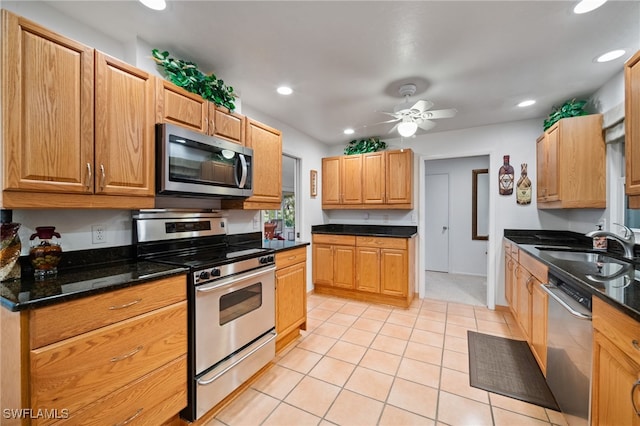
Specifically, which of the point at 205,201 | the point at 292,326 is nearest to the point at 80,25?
the point at 205,201

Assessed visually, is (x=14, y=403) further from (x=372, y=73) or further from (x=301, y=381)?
(x=372, y=73)

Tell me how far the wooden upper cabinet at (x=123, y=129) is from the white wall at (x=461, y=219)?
16.5ft

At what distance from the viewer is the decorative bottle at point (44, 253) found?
1.36 m

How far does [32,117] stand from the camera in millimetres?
1236

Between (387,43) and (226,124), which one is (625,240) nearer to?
(387,43)

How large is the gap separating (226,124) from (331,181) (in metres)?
2.39

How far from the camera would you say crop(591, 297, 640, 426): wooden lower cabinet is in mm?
965

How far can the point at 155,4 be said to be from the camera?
1493 mm

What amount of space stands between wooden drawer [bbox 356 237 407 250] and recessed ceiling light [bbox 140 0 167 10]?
3.15 meters

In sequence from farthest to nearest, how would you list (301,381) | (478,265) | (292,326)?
(478,265) < (292,326) < (301,381)

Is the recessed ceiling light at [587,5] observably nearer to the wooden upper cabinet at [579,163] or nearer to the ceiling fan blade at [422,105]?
the ceiling fan blade at [422,105]

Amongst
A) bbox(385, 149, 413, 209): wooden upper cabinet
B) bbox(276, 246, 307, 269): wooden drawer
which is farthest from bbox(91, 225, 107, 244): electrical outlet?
bbox(385, 149, 413, 209): wooden upper cabinet

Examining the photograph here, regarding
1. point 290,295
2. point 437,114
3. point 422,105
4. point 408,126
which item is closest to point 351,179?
point 408,126

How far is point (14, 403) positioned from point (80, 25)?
207 cm
